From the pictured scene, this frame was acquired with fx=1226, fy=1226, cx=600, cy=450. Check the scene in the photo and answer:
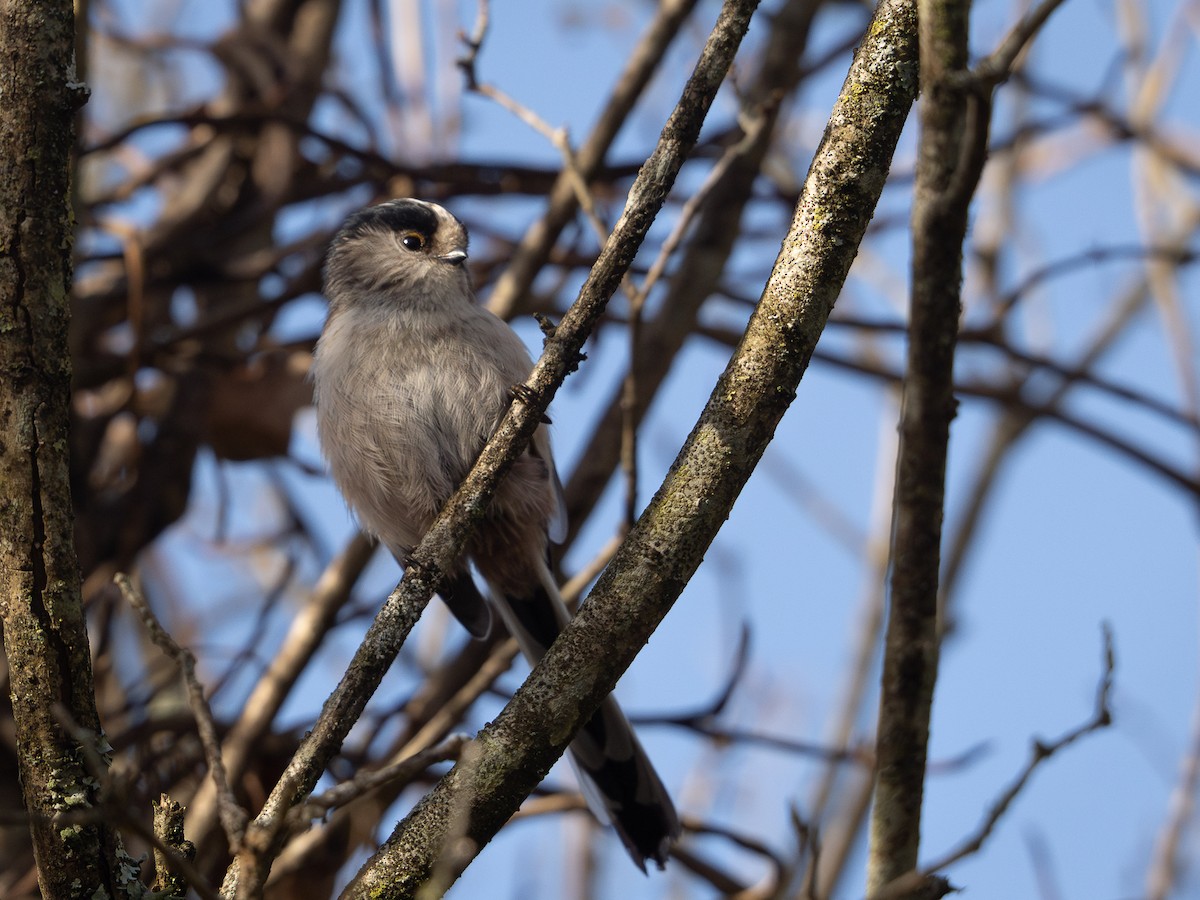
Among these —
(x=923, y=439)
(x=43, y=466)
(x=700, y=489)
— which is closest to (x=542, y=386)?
(x=700, y=489)

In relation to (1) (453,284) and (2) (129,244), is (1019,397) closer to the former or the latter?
(1) (453,284)

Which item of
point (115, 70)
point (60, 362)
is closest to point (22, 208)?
point (60, 362)

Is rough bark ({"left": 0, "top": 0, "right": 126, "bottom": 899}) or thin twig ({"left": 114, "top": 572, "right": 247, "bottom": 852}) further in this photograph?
rough bark ({"left": 0, "top": 0, "right": 126, "bottom": 899})

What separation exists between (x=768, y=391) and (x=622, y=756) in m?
1.28

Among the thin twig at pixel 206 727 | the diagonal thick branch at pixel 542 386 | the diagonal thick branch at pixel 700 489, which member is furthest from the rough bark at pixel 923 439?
the thin twig at pixel 206 727

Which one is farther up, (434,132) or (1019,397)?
(434,132)

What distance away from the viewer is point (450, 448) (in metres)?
2.79

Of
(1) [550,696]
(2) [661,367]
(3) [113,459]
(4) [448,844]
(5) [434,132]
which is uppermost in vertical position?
(5) [434,132]

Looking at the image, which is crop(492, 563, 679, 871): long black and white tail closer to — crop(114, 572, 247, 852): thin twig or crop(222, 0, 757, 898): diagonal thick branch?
crop(222, 0, 757, 898): diagonal thick branch

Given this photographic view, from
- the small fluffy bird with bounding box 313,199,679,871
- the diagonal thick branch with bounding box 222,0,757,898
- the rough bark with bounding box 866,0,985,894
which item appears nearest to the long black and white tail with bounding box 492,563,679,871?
the small fluffy bird with bounding box 313,199,679,871

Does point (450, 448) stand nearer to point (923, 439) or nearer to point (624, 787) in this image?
point (624, 787)

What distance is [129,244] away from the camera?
119 inches

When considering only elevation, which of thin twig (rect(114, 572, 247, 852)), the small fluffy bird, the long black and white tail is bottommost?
thin twig (rect(114, 572, 247, 852))

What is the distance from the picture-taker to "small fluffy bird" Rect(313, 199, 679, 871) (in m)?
2.66
